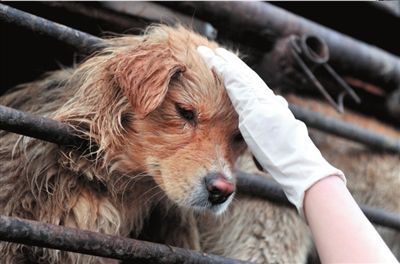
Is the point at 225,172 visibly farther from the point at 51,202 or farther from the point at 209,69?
the point at 51,202

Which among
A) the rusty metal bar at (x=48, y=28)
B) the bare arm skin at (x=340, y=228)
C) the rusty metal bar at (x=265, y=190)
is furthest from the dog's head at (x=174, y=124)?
the bare arm skin at (x=340, y=228)

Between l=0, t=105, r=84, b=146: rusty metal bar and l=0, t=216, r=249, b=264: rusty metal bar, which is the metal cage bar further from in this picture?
l=0, t=216, r=249, b=264: rusty metal bar

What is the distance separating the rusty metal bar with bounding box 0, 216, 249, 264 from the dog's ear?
40 cm

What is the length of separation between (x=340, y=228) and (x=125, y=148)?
0.78m

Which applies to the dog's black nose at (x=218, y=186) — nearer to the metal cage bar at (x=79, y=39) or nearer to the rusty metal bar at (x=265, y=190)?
the rusty metal bar at (x=265, y=190)

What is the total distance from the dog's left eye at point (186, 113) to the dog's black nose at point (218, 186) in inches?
8.4

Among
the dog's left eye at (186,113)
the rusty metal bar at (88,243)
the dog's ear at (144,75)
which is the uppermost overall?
the dog's ear at (144,75)

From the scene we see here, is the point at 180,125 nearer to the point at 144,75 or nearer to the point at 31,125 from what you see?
the point at 144,75

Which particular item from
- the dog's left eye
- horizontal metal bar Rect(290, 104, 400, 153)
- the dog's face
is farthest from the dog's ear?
horizontal metal bar Rect(290, 104, 400, 153)

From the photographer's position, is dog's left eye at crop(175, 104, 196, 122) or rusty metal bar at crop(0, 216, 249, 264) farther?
dog's left eye at crop(175, 104, 196, 122)

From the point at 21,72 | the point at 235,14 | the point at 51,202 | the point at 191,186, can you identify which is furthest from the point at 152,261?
the point at 21,72

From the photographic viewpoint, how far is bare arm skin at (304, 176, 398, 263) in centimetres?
138

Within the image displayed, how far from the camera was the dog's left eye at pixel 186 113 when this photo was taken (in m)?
1.96

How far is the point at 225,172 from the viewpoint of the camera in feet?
6.12
